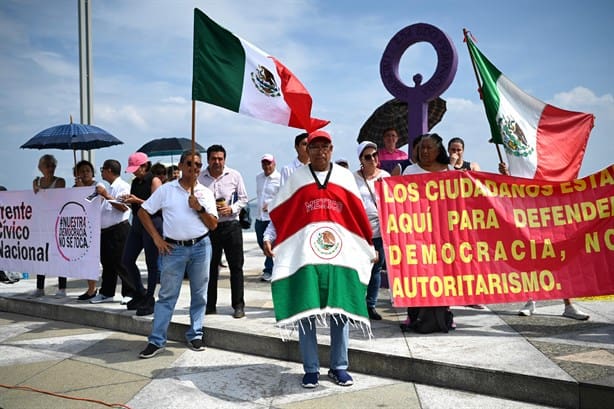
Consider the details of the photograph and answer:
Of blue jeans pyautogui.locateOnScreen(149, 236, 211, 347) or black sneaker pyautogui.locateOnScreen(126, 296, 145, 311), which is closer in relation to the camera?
blue jeans pyautogui.locateOnScreen(149, 236, 211, 347)

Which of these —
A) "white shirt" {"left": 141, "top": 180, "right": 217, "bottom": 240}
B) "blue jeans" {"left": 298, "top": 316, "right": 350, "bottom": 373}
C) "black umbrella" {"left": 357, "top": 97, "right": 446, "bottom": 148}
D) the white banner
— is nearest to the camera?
"blue jeans" {"left": 298, "top": 316, "right": 350, "bottom": 373}

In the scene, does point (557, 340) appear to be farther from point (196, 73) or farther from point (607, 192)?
point (196, 73)

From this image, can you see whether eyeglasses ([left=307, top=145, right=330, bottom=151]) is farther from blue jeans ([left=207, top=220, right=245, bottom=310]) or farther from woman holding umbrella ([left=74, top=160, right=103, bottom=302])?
woman holding umbrella ([left=74, top=160, right=103, bottom=302])

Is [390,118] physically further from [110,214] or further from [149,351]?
[149,351]

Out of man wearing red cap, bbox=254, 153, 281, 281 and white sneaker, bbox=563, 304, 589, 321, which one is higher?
man wearing red cap, bbox=254, 153, 281, 281

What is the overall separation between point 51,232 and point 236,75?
3917mm

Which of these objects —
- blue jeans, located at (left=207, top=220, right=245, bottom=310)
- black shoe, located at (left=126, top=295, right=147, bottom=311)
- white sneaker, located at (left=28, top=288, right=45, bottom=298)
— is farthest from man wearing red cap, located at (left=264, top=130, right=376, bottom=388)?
white sneaker, located at (left=28, top=288, right=45, bottom=298)

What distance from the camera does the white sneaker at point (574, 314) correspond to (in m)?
5.54

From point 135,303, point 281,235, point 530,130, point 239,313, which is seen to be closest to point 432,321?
point 281,235

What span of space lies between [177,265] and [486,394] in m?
2.89

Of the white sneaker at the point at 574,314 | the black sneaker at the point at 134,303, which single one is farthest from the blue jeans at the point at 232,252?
the white sneaker at the point at 574,314

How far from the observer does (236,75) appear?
508cm

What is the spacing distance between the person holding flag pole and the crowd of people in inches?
15.9

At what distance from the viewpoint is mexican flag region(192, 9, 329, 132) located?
16.5ft
